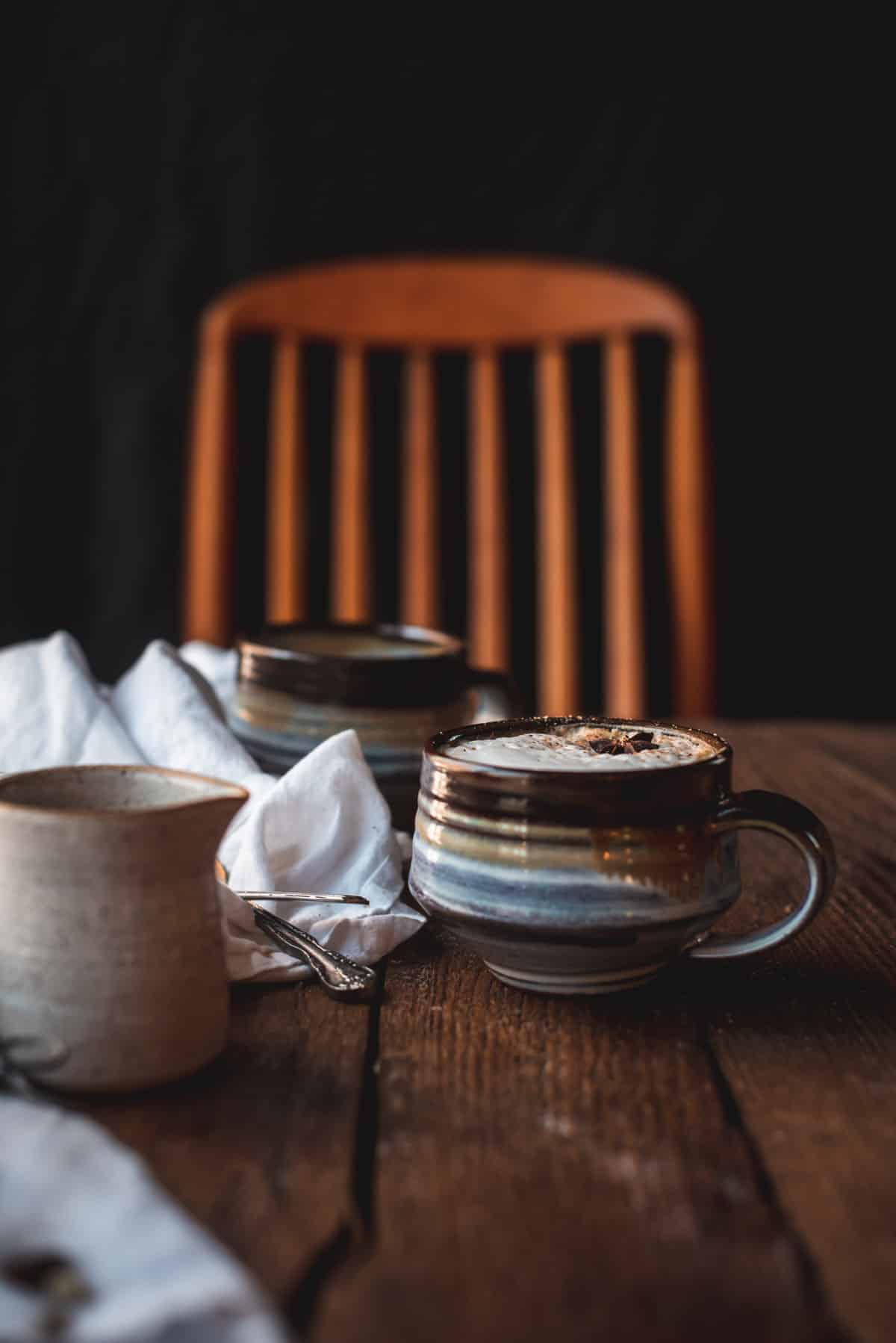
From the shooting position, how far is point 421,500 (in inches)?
51.0

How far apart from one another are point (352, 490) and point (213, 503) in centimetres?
13

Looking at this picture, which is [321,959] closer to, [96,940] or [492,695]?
[96,940]

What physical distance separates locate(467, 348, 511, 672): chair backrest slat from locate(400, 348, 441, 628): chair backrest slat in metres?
0.04

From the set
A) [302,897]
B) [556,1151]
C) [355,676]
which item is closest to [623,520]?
[355,676]

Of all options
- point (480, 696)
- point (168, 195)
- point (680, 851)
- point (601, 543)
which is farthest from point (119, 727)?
point (168, 195)

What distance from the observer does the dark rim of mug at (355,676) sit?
25.5 inches

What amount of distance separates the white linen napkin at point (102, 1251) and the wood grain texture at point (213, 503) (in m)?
0.91

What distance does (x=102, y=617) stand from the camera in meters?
1.71

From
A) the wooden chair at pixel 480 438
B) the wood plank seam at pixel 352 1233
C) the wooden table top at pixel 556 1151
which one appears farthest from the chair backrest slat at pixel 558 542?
the wood plank seam at pixel 352 1233

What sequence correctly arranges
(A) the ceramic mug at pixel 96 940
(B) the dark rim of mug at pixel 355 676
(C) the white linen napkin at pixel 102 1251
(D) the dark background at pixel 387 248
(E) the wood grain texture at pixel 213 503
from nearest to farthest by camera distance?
(C) the white linen napkin at pixel 102 1251 → (A) the ceramic mug at pixel 96 940 → (B) the dark rim of mug at pixel 355 676 → (E) the wood grain texture at pixel 213 503 → (D) the dark background at pixel 387 248

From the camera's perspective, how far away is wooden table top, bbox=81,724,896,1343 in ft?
1.04

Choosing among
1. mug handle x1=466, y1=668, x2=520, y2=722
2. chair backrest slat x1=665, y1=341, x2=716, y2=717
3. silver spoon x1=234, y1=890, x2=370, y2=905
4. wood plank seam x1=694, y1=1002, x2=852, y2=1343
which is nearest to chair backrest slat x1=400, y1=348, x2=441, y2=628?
chair backrest slat x1=665, y1=341, x2=716, y2=717

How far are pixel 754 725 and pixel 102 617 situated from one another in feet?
3.13

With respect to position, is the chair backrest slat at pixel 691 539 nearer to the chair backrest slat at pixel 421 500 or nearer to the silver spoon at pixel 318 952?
the chair backrest slat at pixel 421 500
